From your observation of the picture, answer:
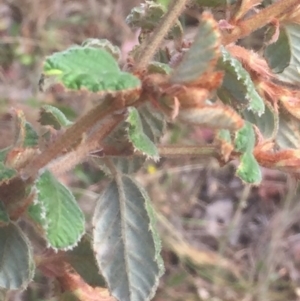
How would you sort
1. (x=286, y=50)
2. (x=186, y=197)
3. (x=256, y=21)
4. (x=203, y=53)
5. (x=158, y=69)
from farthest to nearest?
(x=186, y=197)
(x=286, y=50)
(x=256, y=21)
(x=158, y=69)
(x=203, y=53)

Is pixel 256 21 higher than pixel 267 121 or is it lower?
higher

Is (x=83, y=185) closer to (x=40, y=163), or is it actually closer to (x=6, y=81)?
(x=6, y=81)

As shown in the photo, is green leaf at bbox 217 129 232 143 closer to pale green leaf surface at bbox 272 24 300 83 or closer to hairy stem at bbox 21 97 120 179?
hairy stem at bbox 21 97 120 179

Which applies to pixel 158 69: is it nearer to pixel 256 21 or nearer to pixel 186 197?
pixel 256 21

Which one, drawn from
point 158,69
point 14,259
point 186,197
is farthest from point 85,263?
point 186,197

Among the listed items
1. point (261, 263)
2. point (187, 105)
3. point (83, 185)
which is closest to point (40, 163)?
point (187, 105)

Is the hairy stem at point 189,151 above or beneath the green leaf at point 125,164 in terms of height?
above

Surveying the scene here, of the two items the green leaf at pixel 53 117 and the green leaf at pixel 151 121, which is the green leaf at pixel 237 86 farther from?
the green leaf at pixel 53 117

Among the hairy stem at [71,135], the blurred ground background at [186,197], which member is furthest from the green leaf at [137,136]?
the blurred ground background at [186,197]
